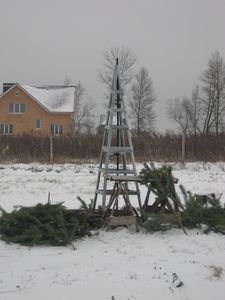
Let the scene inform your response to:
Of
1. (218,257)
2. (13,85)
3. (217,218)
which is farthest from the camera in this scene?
(13,85)

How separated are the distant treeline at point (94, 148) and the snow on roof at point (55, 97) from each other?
26.2 metres

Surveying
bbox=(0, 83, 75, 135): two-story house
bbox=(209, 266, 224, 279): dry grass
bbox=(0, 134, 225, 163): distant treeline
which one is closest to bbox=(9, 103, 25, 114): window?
bbox=(0, 83, 75, 135): two-story house

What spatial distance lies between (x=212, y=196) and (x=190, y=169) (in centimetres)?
929

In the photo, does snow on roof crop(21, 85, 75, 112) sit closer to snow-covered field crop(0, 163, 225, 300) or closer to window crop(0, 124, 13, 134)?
window crop(0, 124, 13, 134)

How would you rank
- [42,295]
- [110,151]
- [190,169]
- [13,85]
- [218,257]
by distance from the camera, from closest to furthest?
[42,295], [218,257], [110,151], [190,169], [13,85]

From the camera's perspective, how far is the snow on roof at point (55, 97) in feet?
171

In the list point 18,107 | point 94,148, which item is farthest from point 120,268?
point 18,107

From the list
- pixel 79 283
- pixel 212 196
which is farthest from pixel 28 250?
pixel 212 196

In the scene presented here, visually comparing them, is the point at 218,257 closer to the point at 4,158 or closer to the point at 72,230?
the point at 72,230

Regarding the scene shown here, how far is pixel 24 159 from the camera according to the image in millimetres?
22734

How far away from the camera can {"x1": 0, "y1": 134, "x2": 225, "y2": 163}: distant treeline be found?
75.0 feet

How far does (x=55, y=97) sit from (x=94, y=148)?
30.4m

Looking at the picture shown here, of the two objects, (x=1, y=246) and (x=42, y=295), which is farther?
(x=1, y=246)

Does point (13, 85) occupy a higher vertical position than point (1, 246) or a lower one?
higher
